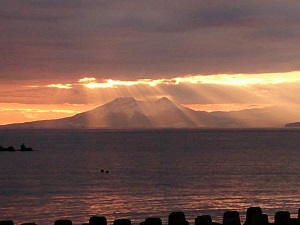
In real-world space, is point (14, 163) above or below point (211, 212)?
above

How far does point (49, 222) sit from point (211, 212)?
1131cm

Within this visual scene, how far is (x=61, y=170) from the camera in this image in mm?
100438

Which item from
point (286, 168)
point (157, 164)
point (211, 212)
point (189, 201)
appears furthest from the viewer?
point (157, 164)

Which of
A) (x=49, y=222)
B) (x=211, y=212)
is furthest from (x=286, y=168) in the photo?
(x=49, y=222)

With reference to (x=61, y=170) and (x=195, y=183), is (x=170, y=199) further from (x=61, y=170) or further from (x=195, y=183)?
(x=61, y=170)

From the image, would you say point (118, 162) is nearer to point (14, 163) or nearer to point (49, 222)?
point (14, 163)

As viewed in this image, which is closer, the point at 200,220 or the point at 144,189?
the point at 200,220

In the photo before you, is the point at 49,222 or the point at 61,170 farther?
the point at 61,170

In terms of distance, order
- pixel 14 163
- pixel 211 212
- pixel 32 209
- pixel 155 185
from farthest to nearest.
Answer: pixel 14 163 → pixel 155 185 → pixel 32 209 → pixel 211 212

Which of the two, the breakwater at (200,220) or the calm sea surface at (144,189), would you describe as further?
the calm sea surface at (144,189)

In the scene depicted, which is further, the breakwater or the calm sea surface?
the calm sea surface

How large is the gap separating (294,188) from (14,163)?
217ft

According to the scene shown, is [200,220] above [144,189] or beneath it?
beneath

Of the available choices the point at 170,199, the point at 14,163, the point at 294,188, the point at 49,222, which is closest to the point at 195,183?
the point at 294,188
